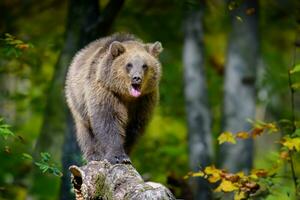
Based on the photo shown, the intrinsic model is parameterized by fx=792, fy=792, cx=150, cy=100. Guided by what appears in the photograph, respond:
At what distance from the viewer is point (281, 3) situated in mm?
15062

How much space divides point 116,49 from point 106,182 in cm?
281

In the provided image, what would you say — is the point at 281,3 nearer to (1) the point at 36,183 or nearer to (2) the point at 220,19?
(2) the point at 220,19

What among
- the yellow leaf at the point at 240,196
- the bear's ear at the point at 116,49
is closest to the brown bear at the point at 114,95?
the bear's ear at the point at 116,49

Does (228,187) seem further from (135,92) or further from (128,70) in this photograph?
(128,70)

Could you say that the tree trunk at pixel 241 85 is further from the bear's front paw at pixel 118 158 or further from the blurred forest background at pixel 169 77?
the bear's front paw at pixel 118 158

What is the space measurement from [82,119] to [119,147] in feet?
2.76

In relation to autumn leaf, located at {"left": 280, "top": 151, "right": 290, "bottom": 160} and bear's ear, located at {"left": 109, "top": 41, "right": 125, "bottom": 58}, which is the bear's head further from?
autumn leaf, located at {"left": 280, "top": 151, "right": 290, "bottom": 160}

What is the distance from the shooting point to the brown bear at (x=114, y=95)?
9.31m

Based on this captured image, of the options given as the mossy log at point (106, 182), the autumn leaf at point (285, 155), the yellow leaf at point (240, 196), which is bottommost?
the yellow leaf at point (240, 196)

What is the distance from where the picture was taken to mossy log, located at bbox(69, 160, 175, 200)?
682cm

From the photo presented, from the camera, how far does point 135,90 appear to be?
30.9 feet

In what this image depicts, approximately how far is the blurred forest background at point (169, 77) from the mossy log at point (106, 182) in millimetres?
666

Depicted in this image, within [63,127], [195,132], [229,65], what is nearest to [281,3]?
[229,65]

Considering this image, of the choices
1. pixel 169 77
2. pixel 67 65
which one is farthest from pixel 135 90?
pixel 169 77
